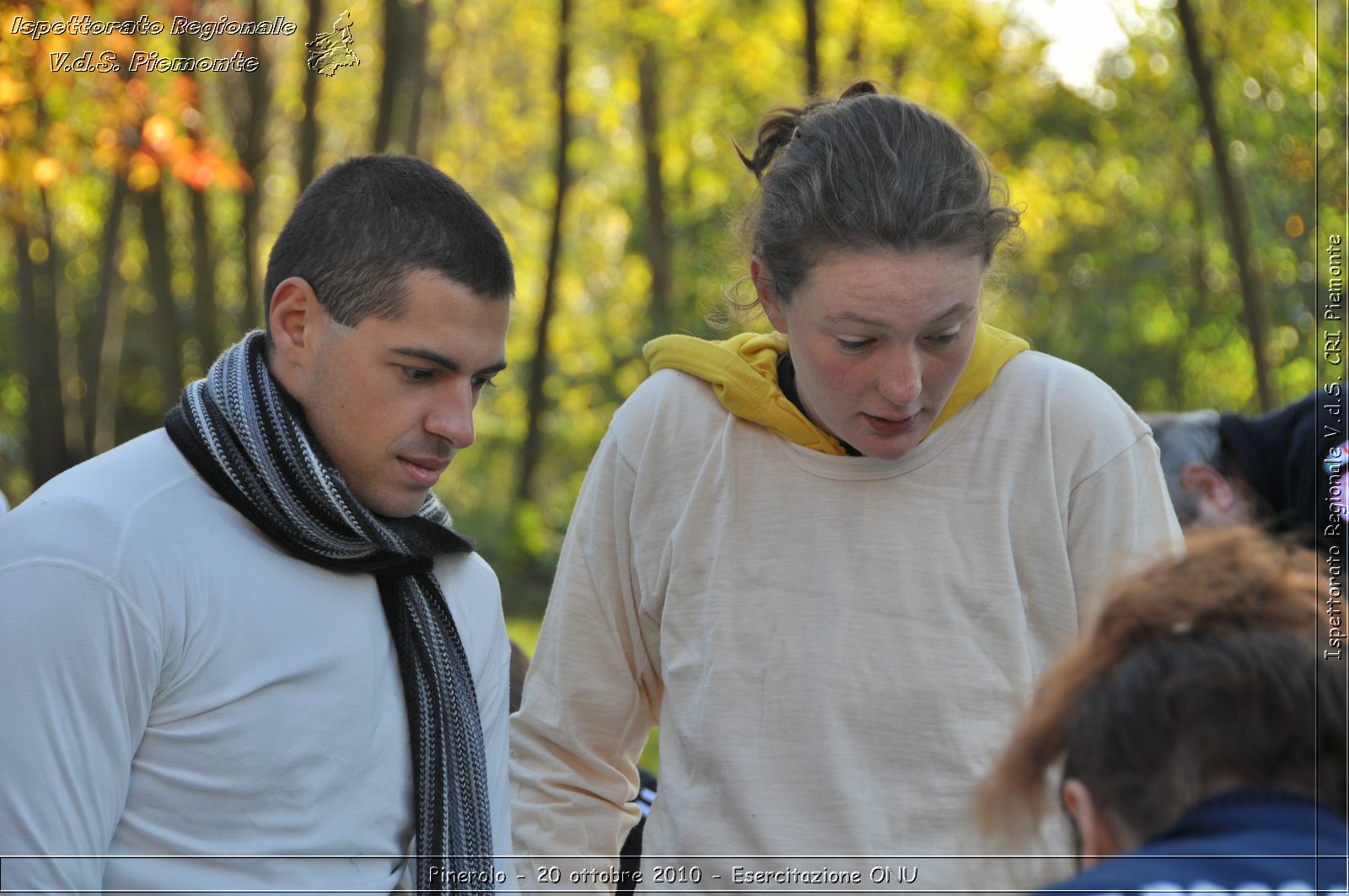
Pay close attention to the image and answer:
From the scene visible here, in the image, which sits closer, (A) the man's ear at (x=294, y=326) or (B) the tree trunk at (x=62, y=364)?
(A) the man's ear at (x=294, y=326)

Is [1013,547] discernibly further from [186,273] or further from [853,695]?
[186,273]

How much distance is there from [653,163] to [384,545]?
14231 millimetres

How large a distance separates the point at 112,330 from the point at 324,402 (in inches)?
503

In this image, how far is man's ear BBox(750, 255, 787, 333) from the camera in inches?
94.7

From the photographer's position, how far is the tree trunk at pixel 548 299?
13.4 metres

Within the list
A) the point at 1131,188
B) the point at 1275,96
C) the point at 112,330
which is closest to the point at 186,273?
the point at 112,330

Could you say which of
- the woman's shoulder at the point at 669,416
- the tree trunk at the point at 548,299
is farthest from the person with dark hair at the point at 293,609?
the tree trunk at the point at 548,299

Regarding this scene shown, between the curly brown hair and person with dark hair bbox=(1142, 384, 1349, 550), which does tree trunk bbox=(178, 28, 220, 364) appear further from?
the curly brown hair

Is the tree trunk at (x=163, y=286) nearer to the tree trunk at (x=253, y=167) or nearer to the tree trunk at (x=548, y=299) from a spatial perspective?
the tree trunk at (x=253, y=167)

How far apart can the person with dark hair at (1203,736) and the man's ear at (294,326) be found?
1.34 m

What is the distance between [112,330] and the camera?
1404 centimetres

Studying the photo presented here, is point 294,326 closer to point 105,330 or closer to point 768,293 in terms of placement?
point 768,293

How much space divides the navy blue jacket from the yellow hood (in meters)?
1.00

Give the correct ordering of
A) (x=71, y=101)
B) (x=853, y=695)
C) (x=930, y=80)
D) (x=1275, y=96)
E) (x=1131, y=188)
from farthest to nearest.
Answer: (x=930, y=80)
(x=1131, y=188)
(x=1275, y=96)
(x=71, y=101)
(x=853, y=695)
